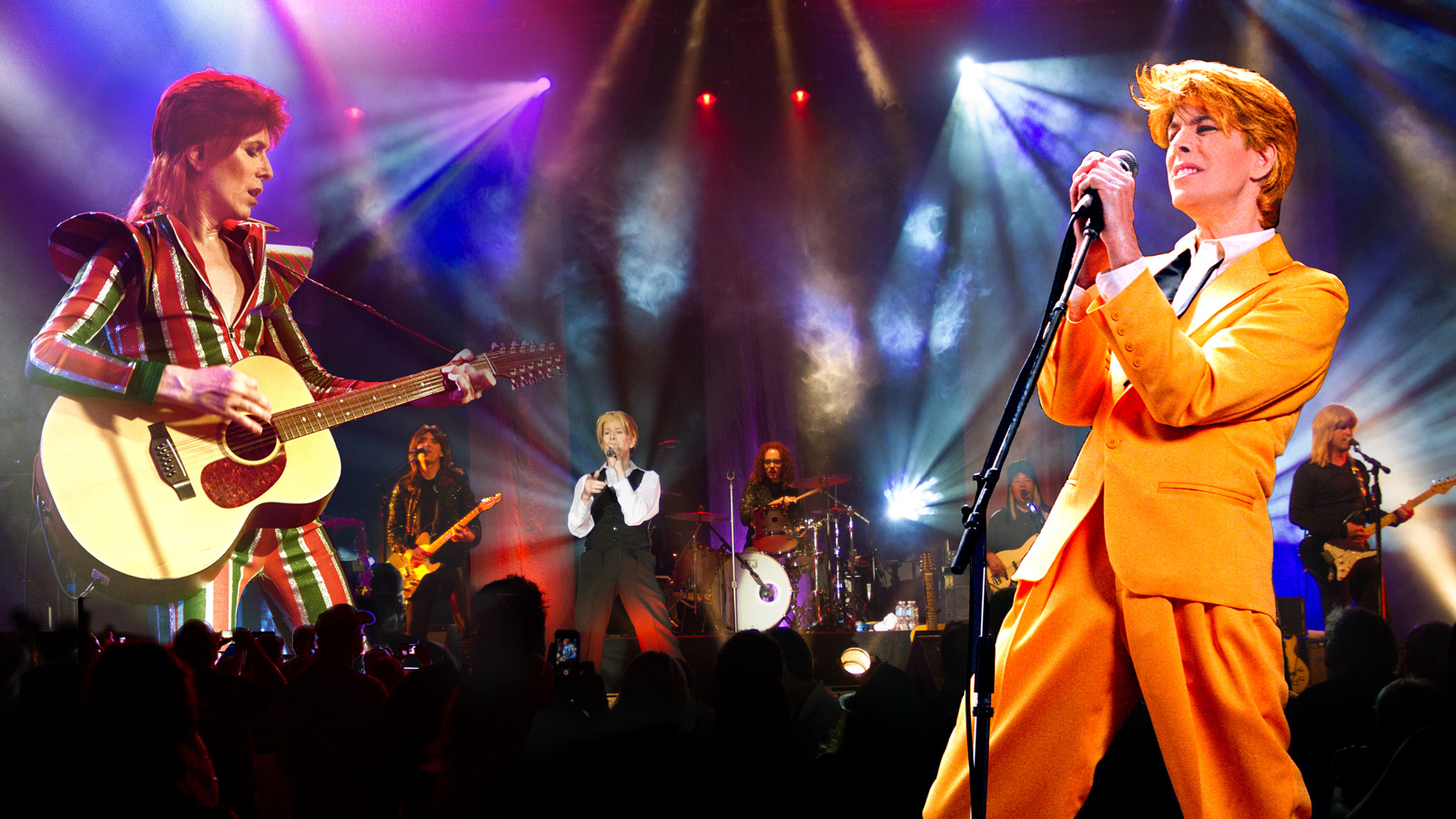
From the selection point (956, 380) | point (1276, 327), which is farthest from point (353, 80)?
point (1276, 327)

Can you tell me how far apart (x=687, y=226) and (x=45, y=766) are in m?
8.82

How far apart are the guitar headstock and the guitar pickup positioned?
2087 millimetres

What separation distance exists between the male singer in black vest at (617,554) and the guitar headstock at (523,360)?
116cm

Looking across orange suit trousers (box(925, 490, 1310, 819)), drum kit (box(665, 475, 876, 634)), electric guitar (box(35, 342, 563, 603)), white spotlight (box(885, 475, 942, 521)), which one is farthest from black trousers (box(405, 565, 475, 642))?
orange suit trousers (box(925, 490, 1310, 819))

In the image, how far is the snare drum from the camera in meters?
8.88

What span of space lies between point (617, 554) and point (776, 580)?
2317 millimetres

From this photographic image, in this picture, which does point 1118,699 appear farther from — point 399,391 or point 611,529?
point 611,529

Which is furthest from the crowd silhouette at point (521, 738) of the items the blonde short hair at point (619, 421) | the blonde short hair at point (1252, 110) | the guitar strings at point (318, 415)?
the blonde short hair at point (619, 421)

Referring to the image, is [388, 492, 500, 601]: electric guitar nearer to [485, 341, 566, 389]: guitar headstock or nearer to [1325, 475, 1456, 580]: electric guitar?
[485, 341, 566, 389]: guitar headstock

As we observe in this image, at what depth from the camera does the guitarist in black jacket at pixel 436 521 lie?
26.9 ft

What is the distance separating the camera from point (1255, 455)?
1.83 meters

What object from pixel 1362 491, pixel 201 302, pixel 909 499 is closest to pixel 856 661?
pixel 1362 491

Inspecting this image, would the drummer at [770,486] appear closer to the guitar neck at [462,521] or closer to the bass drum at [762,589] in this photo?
the bass drum at [762,589]

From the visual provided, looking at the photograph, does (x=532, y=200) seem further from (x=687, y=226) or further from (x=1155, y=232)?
(x=1155, y=232)
